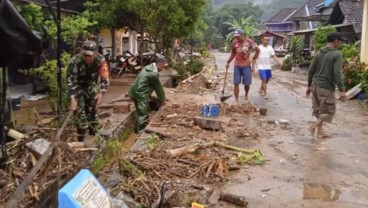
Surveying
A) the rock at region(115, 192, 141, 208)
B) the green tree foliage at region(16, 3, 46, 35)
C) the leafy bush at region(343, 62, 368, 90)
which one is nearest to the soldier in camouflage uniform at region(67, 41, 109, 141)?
the rock at region(115, 192, 141, 208)

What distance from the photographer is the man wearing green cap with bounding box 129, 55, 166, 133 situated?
842 cm

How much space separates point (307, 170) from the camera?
5703 millimetres

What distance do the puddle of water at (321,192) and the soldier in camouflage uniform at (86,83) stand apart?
3157 millimetres

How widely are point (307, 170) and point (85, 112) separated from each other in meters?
3.40

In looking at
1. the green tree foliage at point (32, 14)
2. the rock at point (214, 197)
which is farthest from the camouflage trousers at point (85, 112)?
the green tree foliage at point (32, 14)

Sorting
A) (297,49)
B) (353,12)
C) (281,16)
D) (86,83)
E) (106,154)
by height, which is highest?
(281,16)

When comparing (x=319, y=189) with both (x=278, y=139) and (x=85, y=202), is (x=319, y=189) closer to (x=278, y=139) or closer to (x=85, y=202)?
(x=278, y=139)

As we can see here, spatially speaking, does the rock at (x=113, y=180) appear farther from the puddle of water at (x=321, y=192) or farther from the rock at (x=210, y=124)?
the rock at (x=210, y=124)

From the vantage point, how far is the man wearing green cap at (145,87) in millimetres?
8422

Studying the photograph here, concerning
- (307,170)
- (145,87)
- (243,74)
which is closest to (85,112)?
(145,87)

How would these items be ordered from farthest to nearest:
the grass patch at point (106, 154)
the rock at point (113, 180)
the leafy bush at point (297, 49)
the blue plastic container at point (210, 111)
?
the leafy bush at point (297, 49), the blue plastic container at point (210, 111), the grass patch at point (106, 154), the rock at point (113, 180)

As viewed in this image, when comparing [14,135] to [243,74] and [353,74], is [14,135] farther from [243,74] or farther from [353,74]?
[353,74]

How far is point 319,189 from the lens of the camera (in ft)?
16.5

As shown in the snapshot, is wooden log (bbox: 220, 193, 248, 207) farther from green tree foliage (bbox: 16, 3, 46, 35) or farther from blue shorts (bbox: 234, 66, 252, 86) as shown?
green tree foliage (bbox: 16, 3, 46, 35)
